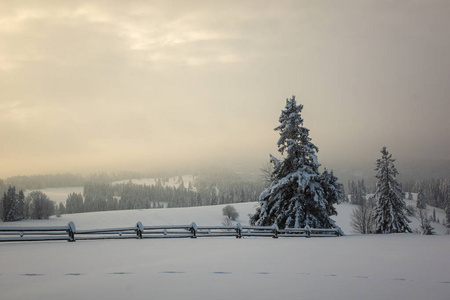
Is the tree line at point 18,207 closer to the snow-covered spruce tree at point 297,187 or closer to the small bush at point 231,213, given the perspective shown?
the small bush at point 231,213

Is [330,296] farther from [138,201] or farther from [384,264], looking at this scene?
[138,201]

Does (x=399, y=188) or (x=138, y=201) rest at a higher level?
(x=399, y=188)

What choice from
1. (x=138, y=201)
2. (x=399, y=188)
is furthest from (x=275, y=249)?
(x=138, y=201)

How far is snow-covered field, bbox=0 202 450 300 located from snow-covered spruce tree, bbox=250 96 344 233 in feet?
28.8

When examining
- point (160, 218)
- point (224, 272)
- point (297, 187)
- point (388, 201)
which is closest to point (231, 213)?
point (160, 218)

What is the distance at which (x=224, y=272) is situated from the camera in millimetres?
9930

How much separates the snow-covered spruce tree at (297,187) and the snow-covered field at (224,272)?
8.77 meters

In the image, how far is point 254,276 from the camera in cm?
941

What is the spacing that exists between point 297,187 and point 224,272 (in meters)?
16.3

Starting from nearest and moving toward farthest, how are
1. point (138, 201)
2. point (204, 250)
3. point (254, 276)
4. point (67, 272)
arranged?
point (254, 276) < point (67, 272) < point (204, 250) < point (138, 201)

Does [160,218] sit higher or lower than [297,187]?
lower

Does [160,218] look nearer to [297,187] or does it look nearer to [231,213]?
[231,213]

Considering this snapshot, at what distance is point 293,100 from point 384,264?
17.5 meters

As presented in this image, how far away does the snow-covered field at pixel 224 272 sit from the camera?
310 inches
